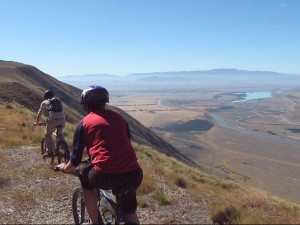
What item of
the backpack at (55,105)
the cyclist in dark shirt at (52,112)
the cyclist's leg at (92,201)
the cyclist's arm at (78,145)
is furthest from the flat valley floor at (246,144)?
the cyclist's arm at (78,145)

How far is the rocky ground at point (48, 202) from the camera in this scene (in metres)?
7.73

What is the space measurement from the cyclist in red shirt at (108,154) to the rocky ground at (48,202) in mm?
2412

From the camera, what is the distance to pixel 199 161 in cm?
6656

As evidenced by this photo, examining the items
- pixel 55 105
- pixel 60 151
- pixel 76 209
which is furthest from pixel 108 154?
pixel 60 151

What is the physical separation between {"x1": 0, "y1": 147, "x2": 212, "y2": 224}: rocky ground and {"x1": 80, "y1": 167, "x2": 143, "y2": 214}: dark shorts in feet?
7.53

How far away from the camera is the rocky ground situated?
25.3 ft

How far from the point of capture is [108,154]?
4.86 m

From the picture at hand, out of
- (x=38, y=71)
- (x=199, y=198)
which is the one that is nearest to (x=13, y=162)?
(x=199, y=198)

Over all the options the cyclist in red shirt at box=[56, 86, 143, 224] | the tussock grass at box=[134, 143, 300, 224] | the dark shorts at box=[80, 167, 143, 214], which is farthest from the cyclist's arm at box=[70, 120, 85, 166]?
the tussock grass at box=[134, 143, 300, 224]

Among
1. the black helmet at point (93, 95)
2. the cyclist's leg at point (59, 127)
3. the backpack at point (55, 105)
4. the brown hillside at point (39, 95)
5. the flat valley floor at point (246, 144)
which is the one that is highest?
the black helmet at point (93, 95)

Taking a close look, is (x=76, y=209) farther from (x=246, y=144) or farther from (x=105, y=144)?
(x=246, y=144)

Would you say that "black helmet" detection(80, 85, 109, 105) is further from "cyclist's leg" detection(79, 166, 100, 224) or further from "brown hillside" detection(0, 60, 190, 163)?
"brown hillside" detection(0, 60, 190, 163)

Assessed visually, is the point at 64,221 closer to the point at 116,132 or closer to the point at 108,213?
the point at 108,213

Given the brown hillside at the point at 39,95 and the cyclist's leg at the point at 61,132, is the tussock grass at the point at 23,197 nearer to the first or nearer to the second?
the cyclist's leg at the point at 61,132
